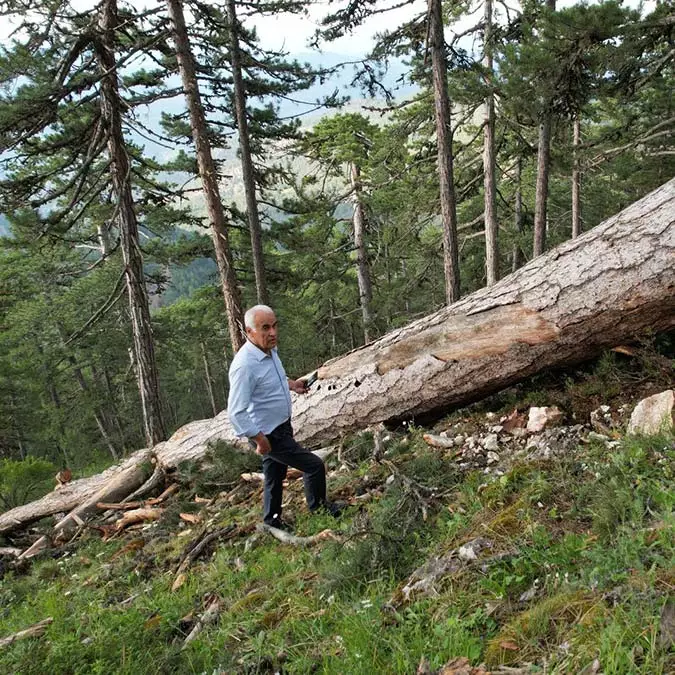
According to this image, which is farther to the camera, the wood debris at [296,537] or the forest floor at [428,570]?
the wood debris at [296,537]

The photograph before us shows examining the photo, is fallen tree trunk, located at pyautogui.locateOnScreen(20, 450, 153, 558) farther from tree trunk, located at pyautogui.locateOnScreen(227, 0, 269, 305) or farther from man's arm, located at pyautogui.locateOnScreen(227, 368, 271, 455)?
tree trunk, located at pyautogui.locateOnScreen(227, 0, 269, 305)

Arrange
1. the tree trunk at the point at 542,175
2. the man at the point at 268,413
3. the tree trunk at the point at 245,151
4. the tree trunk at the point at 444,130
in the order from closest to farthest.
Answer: the man at the point at 268,413, the tree trunk at the point at 444,130, the tree trunk at the point at 245,151, the tree trunk at the point at 542,175

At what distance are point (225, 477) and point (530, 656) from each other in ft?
15.2

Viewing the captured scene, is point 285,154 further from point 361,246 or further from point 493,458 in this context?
point 493,458

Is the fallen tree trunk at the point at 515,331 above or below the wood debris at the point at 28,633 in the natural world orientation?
above

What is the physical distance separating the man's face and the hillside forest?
4290 millimetres

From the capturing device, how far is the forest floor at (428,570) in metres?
2.14

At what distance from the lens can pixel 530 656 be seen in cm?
204

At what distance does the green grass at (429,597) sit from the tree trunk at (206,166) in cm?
620

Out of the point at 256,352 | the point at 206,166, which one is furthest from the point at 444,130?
the point at 256,352

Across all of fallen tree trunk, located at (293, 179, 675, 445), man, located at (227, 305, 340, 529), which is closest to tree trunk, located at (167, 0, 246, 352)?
fallen tree trunk, located at (293, 179, 675, 445)

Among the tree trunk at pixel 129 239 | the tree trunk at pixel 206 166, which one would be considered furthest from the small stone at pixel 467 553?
the tree trunk at pixel 206 166

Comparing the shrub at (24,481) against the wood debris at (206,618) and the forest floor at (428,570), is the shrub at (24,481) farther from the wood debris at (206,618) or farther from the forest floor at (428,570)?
the wood debris at (206,618)

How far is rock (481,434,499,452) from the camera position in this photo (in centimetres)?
443
